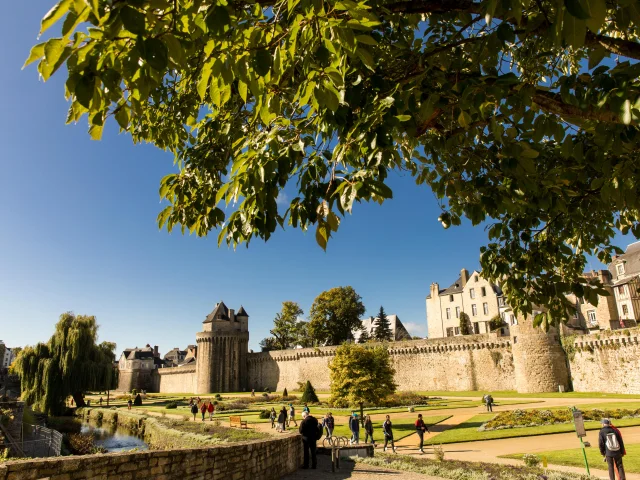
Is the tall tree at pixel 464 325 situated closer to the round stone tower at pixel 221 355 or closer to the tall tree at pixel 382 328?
the tall tree at pixel 382 328

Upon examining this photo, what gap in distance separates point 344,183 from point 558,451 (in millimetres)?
14541

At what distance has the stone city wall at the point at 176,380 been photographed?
2623 inches

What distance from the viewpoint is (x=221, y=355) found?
61688 mm

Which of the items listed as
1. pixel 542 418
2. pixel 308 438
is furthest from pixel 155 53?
pixel 542 418

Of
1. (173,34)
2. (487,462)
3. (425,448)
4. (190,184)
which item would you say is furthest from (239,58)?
(425,448)

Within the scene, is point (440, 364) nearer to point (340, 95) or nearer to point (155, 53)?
point (340, 95)

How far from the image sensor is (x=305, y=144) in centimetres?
366

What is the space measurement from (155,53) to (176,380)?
75024 millimetres

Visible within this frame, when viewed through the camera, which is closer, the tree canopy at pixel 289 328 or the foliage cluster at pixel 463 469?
the foliage cluster at pixel 463 469

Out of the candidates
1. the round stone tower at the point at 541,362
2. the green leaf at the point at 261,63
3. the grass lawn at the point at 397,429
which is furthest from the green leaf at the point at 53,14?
the round stone tower at the point at 541,362

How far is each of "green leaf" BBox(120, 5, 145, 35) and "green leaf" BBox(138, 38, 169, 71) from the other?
0.12 meters

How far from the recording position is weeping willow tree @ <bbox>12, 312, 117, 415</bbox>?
34.0m

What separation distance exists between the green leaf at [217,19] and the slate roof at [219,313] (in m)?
63.9

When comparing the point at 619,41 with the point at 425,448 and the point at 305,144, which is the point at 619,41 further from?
the point at 425,448
